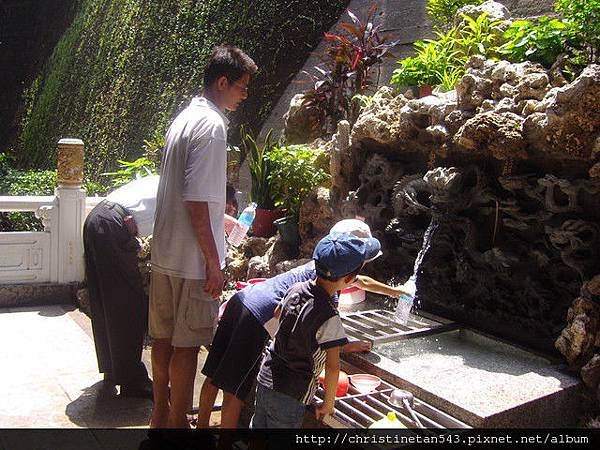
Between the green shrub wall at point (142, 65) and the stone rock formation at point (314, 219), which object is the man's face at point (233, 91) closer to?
the stone rock formation at point (314, 219)

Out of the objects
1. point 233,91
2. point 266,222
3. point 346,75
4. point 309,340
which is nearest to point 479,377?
point 309,340

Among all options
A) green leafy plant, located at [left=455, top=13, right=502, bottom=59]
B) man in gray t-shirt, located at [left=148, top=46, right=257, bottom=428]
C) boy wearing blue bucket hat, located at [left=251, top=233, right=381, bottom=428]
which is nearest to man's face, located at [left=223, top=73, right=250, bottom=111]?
man in gray t-shirt, located at [left=148, top=46, right=257, bottom=428]

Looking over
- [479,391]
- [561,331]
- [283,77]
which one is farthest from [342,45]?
[479,391]

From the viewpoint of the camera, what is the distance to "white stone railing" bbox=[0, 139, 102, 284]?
620 centimetres

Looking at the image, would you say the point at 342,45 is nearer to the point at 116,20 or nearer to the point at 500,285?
the point at 500,285

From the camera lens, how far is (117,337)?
4086 millimetres

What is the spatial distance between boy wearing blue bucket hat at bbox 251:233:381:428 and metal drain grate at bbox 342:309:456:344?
109cm

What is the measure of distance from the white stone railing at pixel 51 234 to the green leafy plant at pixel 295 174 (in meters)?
2.00

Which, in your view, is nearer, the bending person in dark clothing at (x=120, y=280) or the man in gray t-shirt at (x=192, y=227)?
the man in gray t-shirt at (x=192, y=227)

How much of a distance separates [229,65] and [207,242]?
0.90m

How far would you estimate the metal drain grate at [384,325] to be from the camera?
151 inches

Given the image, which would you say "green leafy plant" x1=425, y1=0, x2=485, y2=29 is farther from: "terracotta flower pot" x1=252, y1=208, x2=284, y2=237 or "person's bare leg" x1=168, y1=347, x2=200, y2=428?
"person's bare leg" x1=168, y1=347, x2=200, y2=428

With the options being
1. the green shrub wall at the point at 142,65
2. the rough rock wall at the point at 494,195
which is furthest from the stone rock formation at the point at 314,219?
the green shrub wall at the point at 142,65

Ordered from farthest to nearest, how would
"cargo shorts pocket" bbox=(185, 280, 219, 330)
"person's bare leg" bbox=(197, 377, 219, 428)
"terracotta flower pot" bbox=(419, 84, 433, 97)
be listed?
"terracotta flower pot" bbox=(419, 84, 433, 97)
"person's bare leg" bbox=(197, 377, 219, 428)
"cargo shorts pocket" bbox=(185, 280, 219, 330)
